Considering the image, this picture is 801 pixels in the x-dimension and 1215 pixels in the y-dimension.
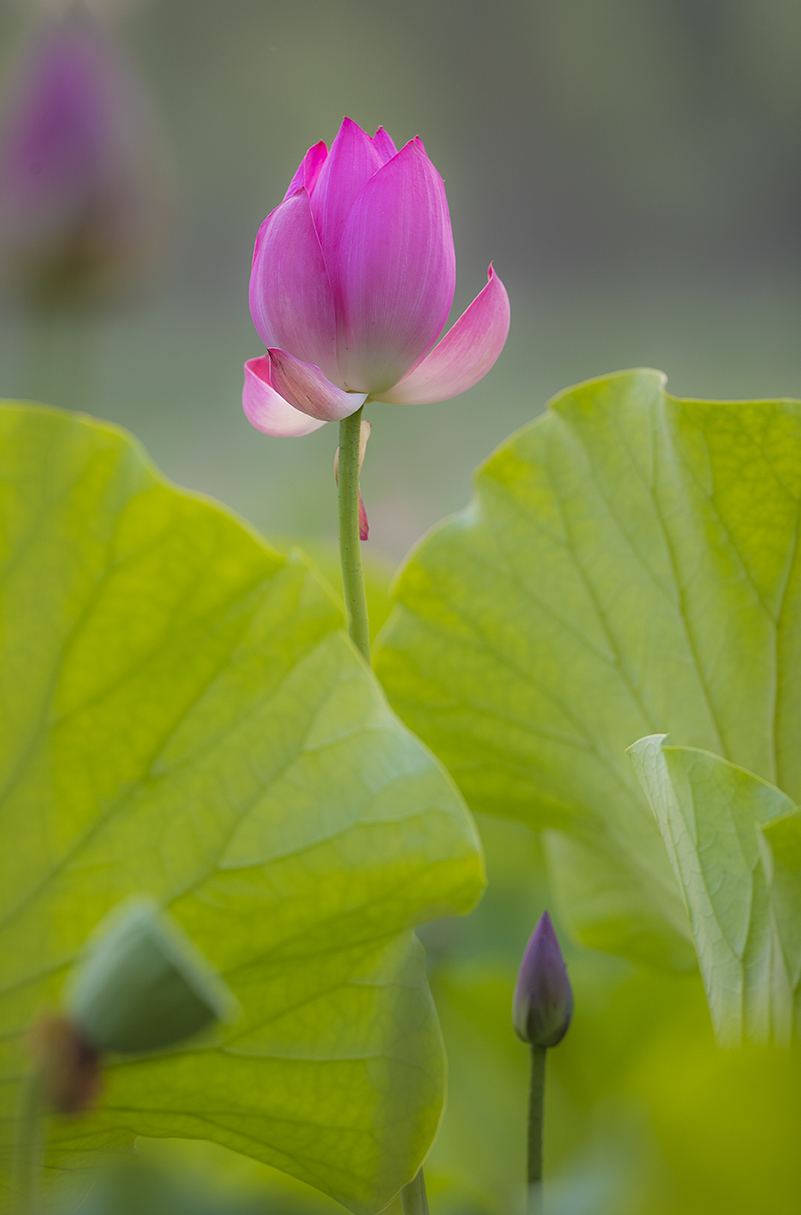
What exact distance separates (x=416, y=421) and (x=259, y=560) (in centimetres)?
290

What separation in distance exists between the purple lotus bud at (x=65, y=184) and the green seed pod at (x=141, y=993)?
14 cm

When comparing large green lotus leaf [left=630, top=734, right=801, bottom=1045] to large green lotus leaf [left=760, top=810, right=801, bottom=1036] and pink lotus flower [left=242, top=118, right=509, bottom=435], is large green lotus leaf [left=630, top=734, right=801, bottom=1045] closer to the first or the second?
large green lotus leaf [left=760, top=810, right=801, bottom=1036]

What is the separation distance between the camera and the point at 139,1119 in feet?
0.77

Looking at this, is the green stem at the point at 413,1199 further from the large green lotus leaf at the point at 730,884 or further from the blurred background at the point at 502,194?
the blurred background at the point at 502,194

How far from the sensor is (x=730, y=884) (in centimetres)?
25

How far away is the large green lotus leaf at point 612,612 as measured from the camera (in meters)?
0.32

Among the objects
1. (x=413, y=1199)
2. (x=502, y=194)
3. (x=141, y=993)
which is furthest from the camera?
(x=502, y=194)

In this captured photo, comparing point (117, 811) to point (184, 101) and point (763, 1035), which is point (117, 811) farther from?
point (184, 101)

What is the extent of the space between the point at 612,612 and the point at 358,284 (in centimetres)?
14

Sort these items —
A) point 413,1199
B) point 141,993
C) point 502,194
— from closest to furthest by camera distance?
point 141,993 → point 413,1199 → point 502,194

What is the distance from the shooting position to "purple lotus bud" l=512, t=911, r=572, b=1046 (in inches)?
11.1

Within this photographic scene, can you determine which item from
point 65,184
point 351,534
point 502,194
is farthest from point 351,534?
point 502,194

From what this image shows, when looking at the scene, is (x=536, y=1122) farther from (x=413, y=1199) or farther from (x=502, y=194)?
(x=502, y=194)

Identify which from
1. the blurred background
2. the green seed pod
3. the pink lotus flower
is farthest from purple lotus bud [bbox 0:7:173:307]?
the blurred background
